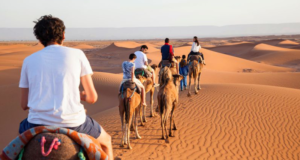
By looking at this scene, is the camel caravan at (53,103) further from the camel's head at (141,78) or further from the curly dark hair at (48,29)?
the camel's head at (141,78)

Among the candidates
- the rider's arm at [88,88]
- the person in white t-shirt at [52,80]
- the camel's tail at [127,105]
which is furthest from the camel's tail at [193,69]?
the person in white t-shirt at [52,80]

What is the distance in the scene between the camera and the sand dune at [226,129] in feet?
27.0

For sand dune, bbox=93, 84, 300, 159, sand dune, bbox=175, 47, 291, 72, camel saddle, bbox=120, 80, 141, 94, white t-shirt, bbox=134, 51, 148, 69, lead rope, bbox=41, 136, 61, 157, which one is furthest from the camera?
sand dune, bbox=175, 47, 291, 72

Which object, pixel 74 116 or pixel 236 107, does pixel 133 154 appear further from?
pixel 236 107

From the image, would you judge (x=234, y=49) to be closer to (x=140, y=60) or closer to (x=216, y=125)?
(x=216, y=125)

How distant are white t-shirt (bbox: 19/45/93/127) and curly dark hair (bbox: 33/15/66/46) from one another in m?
0.15

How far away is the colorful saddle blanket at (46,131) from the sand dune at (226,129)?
16.0ft

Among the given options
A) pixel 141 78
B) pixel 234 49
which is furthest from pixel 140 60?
pixel 234 49

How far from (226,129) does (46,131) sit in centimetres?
853

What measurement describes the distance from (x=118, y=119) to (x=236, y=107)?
5.53 m

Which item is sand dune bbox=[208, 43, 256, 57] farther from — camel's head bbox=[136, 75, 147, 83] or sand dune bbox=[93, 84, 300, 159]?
camel's head bbox=[136, 75, 147, 83]

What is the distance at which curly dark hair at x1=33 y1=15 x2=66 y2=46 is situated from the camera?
9.35 ft

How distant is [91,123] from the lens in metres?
3.18

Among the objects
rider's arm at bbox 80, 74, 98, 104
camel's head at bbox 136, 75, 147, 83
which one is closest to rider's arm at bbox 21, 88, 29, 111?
rider's arm at bbox 80, 74, 98, 104
